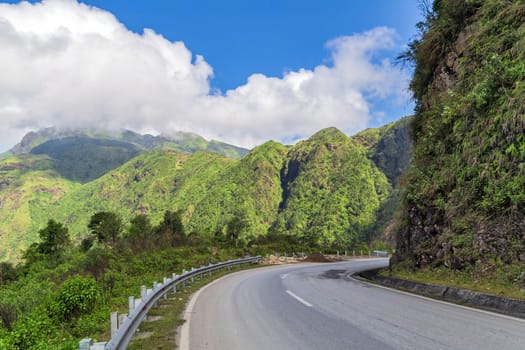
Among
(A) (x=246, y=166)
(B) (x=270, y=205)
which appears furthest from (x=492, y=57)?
(A) (x=246, y=166)

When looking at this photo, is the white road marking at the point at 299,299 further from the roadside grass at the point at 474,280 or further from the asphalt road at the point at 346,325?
the roadside grass at the point at 474,280

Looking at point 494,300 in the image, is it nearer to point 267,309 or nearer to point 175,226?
point 267,309

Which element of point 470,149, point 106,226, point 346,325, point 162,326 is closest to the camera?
point 346,325

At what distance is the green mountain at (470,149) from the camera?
31.3ft

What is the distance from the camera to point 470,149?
1149cm

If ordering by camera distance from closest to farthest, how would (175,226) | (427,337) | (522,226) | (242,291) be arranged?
(427,337) < (522,226) < (242,291) < (175,226)

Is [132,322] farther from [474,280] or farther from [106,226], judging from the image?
[106,226]

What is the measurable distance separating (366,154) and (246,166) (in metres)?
66.0

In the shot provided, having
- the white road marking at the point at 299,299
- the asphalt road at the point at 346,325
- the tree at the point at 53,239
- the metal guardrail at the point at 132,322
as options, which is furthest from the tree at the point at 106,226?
the asphalt road at the point at 346,325

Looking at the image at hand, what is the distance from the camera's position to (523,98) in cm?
955

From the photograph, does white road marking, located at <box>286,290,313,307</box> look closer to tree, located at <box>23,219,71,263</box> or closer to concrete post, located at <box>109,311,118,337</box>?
concrete post, located at <box>109,311,118,337</box>

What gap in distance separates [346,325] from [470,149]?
8.29m

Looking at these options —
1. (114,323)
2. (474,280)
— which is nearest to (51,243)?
(114,323)

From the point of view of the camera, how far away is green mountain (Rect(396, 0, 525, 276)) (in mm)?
9547
